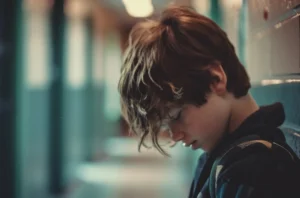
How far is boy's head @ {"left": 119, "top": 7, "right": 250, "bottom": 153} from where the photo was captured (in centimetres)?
83

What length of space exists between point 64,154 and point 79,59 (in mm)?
1807

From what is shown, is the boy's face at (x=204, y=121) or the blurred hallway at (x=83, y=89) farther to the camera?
the blurred hallway at (x=83, y=89)

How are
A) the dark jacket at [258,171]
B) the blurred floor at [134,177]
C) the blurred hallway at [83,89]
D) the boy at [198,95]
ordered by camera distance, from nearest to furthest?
the dark jacket at [258,171], the boy at [198,95], the blurred hallway at [83,89], the blurred floor at [134,177]

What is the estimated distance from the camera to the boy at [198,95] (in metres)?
0.82

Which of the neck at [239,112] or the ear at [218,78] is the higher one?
the ear at [218,78]

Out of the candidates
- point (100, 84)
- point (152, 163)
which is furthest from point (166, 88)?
point (100, 84)

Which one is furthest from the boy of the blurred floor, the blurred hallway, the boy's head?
the blurred floor

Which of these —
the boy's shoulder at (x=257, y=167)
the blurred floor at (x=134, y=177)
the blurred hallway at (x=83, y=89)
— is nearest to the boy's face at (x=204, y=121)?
the boy's shoulder at (x=257, y=167)

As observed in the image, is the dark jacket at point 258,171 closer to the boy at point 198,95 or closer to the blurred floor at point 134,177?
the boy at point 198,95

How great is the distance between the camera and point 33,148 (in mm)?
4148

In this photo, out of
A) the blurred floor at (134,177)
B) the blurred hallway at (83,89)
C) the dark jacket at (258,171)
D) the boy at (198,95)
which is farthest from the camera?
the blurred floor at (134,177)

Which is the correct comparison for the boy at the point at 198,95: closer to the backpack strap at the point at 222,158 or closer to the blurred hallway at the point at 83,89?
the backpack strap at the point at 222,158

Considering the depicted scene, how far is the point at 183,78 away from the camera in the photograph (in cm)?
83

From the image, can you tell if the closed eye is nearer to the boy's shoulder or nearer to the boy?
the boy
